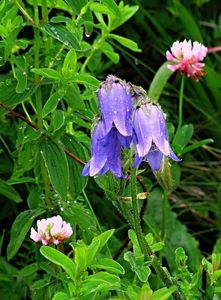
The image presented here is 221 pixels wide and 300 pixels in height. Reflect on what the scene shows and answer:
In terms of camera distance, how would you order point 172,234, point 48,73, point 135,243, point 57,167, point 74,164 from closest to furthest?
point 135,243, point 48,73, point 57,167, point 74,164, point 172,234

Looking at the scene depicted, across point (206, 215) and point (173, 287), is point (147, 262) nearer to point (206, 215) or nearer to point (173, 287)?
point (173, 287)

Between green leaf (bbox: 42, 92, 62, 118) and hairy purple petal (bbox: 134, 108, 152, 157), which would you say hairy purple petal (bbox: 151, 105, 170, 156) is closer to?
hairy purple petal (bbox: 134, 108, 152, 157)

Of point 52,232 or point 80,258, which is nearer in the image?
point 80,258

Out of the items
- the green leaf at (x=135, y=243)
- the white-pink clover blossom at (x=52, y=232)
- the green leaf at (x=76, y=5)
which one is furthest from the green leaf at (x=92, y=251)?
the green leaf at (x=76, y=5)

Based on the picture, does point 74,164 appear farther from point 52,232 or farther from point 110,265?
point 110,265

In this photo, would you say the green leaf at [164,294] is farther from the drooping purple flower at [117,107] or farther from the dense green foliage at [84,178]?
the drooping purple flower at [117,107]

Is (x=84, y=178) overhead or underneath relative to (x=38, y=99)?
underneath

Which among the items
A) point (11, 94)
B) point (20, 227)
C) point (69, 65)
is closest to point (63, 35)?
point (69, 65)
